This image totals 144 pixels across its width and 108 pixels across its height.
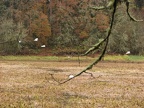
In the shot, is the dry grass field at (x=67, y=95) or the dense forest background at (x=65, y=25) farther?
the dense forest background at (x=65, y=25)

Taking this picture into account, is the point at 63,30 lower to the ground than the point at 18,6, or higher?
lower

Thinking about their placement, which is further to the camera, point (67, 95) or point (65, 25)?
point (65, 25)

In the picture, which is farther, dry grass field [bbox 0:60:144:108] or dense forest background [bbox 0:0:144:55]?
dense forest background [bbox 0:0:144:55]

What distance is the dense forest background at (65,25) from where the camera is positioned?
192 ft

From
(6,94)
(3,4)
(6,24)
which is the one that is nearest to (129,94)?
(6,94)

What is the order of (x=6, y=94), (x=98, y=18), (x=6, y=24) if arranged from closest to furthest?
1. (x=6, y=94)
2. (x=6, y=24)
3. (x=98, y=18)

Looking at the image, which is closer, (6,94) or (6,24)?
(6,94)

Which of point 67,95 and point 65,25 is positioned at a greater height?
point 65,25

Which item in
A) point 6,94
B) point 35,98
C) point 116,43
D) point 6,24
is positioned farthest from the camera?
point 116,43

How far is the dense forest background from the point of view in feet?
192

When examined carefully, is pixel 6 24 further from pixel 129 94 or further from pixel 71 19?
pixel 129 94

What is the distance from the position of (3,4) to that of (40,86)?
45.5 metres

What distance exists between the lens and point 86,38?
62.2 metres

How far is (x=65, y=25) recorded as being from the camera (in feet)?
207
